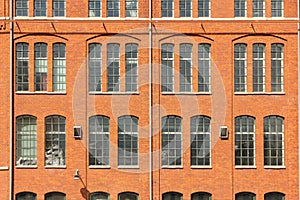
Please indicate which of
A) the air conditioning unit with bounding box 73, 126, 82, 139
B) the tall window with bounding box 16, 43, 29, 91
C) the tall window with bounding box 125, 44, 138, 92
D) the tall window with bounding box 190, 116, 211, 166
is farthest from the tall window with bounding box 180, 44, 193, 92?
the tall window with bounding box 16, 43, 29, 91

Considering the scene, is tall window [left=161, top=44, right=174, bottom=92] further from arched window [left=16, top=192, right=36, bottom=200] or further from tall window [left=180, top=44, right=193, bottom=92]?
arched window [left=16, top=192, right=36, bottom=200]

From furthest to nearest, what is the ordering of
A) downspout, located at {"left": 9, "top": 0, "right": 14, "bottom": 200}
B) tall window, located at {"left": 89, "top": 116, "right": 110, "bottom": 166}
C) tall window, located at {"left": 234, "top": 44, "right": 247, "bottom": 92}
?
tall window, located at {"left": 234, "top": 44, "right": 247, "bottom": 92}, tall window, located at {"left": 89, "top": 116, "right": 110, "bottom": 166}, downspout, located at {"left": 9, "top": 0, "right": 14, "bottom": 200}

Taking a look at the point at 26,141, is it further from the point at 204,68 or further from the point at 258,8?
the point at 258,8

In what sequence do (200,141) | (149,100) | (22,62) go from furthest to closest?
(22,62)
(200,141)
(149,100)

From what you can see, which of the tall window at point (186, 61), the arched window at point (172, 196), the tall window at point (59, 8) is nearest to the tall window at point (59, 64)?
the tall window at point (59, 8)

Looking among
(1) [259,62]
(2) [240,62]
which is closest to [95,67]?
(2) [240,62]

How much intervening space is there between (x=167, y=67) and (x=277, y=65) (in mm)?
4511

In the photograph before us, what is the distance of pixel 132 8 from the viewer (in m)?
25.0

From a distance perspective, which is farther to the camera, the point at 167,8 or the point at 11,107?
the point at 167,8

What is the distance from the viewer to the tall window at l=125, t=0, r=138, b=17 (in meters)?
25.0

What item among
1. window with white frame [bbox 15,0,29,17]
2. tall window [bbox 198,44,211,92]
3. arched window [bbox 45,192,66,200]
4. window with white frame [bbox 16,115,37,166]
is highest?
window with white frame [bbox 15,0,29,17]

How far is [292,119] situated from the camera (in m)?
24.7

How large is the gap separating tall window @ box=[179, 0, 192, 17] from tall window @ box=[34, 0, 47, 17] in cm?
559

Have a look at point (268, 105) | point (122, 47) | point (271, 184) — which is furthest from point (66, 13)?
point (271, 184)
